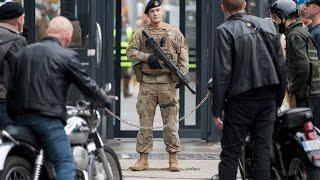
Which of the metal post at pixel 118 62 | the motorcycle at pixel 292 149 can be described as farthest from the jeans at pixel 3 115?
the metal post at pixel 118 62

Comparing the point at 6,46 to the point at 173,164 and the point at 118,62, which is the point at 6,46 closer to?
the point at 173,164

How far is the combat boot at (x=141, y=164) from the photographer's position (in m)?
10.9

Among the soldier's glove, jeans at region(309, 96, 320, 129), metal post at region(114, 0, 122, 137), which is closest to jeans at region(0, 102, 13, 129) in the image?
the soldier's glove

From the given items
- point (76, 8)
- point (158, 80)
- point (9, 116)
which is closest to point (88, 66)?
point (76, 8)

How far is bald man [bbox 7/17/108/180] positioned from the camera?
7.65 meters

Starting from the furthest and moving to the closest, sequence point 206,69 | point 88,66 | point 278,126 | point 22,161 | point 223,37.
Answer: point 206,69
point 88,66
point 278,126
point 223,37
point 22,161

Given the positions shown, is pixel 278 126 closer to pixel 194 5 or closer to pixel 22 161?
pixel 22 161

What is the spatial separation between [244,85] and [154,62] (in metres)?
2.48

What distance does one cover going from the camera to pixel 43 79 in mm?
7652

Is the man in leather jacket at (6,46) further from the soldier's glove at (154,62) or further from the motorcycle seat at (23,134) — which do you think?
the soldier's glove at (154,62)

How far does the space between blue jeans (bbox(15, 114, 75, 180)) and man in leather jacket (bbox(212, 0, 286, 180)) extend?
1355 millimetres

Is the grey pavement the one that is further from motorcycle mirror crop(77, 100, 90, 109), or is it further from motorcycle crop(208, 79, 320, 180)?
motorcycle mirror crop(77, 100, 90, 109)

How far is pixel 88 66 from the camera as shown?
1204cm

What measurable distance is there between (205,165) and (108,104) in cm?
343
